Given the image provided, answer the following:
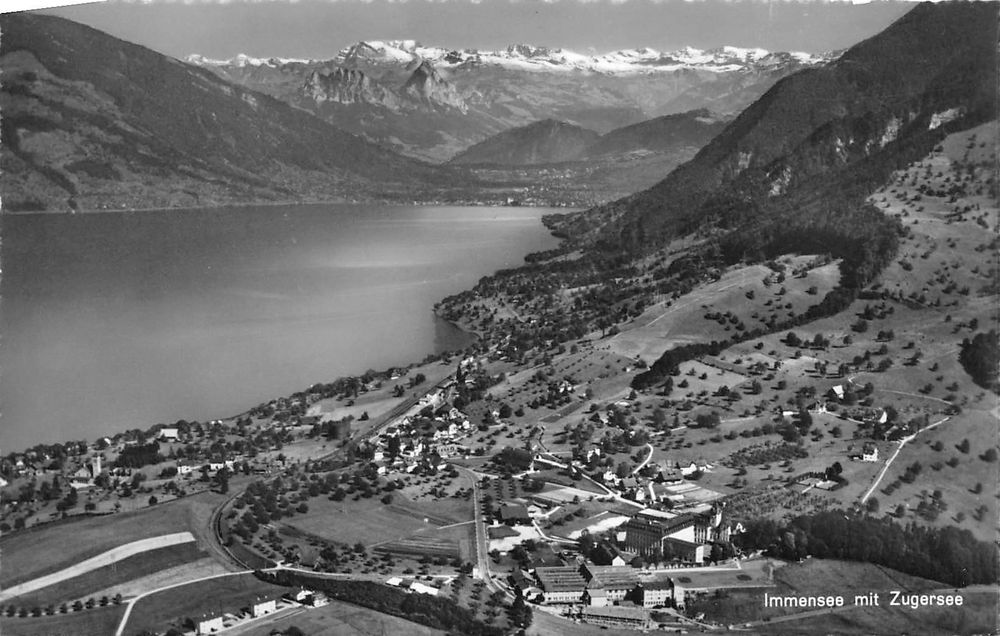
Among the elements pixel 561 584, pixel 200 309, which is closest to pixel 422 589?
pixel 561 584

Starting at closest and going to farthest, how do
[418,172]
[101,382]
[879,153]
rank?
[101,382] < [879,153] < [418,172]

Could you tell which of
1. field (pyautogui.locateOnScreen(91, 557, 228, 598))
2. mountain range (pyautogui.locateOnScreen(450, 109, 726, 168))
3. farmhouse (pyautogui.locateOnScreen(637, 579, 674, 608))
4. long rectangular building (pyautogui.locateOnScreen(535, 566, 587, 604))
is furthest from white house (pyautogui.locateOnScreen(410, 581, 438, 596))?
mountain range (pyautogui.locateOnScreen(450, 109, 726, 168))

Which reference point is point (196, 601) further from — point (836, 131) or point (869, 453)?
point (836, 131)

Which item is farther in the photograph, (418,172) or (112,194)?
(418,172)

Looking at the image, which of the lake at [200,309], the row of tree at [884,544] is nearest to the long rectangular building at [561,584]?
the row of tree at [884,544]

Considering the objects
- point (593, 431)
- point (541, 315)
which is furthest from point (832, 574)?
point (541, 315)

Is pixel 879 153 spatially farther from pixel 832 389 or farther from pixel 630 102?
pixel 630 102

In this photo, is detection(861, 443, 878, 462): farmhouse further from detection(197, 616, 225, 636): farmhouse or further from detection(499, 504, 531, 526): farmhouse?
detection(197, 616, 225, 636): farmhouse
